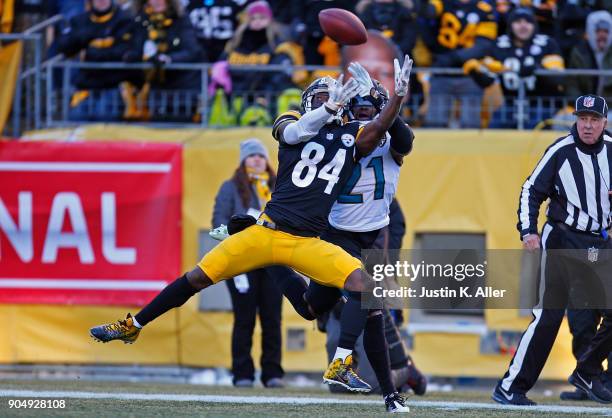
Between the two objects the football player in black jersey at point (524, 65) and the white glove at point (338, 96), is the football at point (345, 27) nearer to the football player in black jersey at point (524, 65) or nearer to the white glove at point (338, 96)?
the white glove at point (338, 96)

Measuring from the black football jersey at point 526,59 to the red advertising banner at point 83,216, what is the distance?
270 cm

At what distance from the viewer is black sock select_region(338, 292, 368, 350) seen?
677 centimetres

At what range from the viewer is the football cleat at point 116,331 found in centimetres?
690

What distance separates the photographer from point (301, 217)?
6773 mm

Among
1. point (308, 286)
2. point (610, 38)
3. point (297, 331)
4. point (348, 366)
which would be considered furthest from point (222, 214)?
point (610, 38)

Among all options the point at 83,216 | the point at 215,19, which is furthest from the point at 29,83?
the point at 215,19

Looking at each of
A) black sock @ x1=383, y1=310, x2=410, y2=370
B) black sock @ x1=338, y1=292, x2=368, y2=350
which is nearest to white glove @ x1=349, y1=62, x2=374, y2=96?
black sock @ x1=338, y1=292, x2=368, y2=350

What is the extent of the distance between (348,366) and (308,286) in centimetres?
69

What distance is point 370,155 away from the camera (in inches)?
280

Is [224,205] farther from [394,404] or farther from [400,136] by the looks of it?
[394,404]

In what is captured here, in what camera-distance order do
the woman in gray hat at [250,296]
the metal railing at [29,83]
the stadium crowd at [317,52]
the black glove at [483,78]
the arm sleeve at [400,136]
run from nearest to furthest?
the arm sleeve at [400,136]
the woman in gray hat at [250,296]
the black glove at [483,78]
the stadium crowd at [317,52]
the metal railing at [29,83]

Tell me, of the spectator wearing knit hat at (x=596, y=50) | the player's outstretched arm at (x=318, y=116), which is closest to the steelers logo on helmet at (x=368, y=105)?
the player's outstretched arm at (x=318, y=116)

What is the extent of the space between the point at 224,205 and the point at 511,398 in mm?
2741

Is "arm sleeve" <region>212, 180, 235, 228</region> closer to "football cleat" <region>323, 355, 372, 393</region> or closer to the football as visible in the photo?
the football
